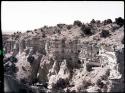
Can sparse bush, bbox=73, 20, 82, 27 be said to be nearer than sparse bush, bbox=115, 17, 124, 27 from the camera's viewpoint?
No

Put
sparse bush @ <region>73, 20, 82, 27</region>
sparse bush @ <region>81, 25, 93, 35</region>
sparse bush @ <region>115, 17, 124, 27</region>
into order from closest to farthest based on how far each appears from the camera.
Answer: sparse bush @ <region>115, 17, 124, 27</region>
sparse bush @ <region>81, 25, 93, 35</region>
sparse bush @ <region>73, 20, 82, 27</region>

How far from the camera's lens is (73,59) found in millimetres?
35875

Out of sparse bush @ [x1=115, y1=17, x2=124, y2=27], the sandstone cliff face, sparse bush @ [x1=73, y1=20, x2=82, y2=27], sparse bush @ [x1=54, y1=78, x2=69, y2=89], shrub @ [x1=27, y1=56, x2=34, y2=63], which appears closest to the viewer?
the sandstone cliff face

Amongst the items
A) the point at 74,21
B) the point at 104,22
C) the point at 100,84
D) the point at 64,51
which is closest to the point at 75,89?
the point at 100,84

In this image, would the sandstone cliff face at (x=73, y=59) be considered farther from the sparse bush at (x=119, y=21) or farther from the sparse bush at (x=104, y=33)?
the sparse bush at (x=119, y=21)

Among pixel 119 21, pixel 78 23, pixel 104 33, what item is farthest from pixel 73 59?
pixel 78 23

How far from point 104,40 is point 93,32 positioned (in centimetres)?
543

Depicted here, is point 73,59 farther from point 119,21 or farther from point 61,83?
point 119,21

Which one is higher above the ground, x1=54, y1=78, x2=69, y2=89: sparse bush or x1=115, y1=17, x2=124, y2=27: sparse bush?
x1=115, y1=17, x2=124, y2=27: sparse bush

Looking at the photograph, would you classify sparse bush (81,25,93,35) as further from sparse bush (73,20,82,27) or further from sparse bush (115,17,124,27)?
sparse bush (73,20,82,27)

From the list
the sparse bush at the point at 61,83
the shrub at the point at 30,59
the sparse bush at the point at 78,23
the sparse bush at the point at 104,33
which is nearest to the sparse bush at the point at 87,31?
the sparse bush at the point at 104,33

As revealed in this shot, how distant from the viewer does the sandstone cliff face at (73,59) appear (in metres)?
27.3

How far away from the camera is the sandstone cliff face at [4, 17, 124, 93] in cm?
2733

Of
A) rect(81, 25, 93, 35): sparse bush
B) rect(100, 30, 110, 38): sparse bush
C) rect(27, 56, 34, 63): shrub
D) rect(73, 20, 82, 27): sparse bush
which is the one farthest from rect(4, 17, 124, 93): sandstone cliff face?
rect(73, 20, 82, 27): sparse bush
